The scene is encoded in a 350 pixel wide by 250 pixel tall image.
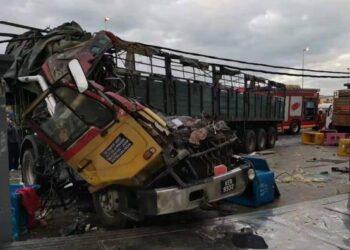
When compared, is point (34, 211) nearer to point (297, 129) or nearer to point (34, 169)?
point (34, 169)

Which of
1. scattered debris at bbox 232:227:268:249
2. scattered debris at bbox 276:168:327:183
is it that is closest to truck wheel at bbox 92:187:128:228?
scattered debris at bbox 232:227:268:249

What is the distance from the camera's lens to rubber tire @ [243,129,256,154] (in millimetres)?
18587

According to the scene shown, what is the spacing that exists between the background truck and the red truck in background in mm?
3750

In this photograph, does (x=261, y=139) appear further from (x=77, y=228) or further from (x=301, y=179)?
(x=77, y=228)

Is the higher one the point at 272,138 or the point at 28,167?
the point at 28,167

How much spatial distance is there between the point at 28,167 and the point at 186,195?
4.32 metres

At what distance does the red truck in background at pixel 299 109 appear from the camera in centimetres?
2933

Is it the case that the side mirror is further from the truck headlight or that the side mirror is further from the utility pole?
the truck headlight

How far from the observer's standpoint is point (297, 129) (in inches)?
1200

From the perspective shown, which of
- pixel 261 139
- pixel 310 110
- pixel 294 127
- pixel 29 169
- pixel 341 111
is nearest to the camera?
pixel 29 169

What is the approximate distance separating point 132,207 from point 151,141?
Answer: 1.10m

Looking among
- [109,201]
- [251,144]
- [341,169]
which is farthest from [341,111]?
[109,201]

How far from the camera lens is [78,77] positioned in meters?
6.15

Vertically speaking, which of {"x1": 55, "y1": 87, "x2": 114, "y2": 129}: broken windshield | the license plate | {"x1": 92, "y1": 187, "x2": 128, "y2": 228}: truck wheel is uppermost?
{"x1": 55, "y1": 87, "x2": 114, "y2": 129}: broken windshield
